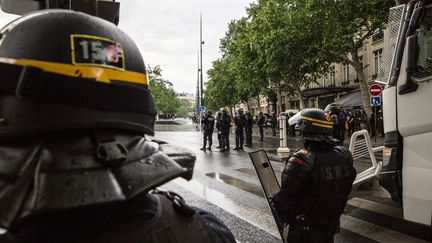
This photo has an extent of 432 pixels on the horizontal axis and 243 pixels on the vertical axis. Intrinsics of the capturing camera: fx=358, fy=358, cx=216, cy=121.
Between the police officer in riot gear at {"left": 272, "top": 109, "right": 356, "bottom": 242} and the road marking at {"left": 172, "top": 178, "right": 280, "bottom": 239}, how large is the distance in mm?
1775

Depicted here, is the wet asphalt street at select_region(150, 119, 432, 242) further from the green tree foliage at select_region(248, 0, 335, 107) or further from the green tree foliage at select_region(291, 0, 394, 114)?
the green tree foliage at select_region(248, 0, 335, 107)

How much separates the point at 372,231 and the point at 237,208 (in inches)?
78.1

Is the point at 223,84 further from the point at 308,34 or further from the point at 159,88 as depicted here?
the point at 308,34

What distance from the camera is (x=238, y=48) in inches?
1216

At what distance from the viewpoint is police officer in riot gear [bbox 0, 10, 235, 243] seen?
83 centimetres

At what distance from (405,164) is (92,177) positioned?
135 inches

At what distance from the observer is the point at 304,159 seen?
2.61 meters

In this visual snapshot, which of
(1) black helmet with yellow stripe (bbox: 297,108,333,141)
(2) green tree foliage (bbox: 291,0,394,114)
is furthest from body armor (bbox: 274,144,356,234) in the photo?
(2) green tree foliage (bbox: 291,0,394,114)

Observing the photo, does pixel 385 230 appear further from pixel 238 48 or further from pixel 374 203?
pixel 238 48

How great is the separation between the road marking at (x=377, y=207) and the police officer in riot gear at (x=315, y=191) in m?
2.87

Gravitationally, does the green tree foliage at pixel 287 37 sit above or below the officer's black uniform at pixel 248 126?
above

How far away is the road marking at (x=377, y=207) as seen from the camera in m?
5.07

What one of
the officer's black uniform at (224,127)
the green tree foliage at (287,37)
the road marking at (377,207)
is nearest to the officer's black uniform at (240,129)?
the officer's black uniform at (224,127)

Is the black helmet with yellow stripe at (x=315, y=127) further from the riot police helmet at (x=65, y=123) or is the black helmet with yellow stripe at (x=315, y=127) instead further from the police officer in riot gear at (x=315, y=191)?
the riot police helmet at (x=65, y=123)
